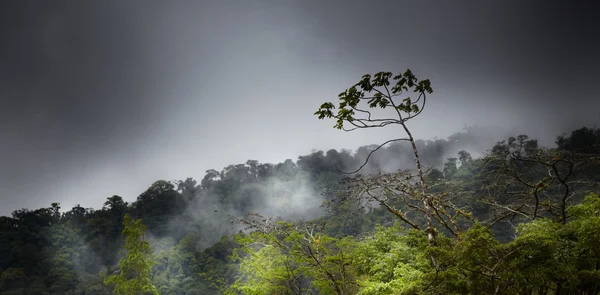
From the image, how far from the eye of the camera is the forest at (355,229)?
369cm

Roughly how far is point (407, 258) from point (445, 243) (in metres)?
2.05

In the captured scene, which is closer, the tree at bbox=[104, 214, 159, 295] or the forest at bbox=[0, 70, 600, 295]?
the forest at bbox=[0, 70, 600, 295]

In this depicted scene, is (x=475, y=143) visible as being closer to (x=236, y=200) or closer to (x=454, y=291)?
(x=236, y=200)

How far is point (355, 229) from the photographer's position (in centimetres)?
4194

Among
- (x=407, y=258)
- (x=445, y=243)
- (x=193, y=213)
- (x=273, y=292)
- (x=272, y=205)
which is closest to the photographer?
(x=445, y=243)

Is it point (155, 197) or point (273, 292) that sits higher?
point (155, 197)

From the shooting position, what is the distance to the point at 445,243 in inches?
167

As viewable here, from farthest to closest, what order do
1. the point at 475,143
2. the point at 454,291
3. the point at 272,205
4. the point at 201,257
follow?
the point at 475,143
the point at 272,205
the point at 201,257
the point at 454,291

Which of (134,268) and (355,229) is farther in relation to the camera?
(355,229)

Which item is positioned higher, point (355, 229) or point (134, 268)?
point (134, 268)

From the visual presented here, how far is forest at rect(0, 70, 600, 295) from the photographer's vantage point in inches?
145

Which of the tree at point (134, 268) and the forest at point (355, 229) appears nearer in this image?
the forest at point (355, 229)

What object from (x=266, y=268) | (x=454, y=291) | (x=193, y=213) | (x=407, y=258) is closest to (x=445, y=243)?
(x=454, y=291)

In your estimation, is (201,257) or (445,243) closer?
(445,243)
